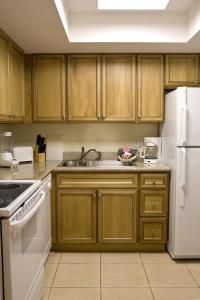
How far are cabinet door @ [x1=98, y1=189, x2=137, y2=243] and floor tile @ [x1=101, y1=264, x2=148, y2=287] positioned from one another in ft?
1.00

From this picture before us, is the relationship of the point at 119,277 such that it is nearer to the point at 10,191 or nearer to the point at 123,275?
the point at 123,275

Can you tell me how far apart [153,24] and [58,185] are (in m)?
1.89

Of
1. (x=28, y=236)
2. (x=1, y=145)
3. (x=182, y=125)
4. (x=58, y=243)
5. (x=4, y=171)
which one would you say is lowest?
(x=58, y=243)

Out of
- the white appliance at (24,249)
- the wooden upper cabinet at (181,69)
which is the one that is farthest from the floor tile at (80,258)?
the wooden upper cabinet at (181,69)

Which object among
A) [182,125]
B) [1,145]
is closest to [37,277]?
[1,145]

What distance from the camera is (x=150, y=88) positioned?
298 centimetres

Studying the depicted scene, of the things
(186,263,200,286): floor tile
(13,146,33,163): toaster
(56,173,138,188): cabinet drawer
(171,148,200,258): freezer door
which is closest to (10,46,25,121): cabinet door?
(13,146,33,163): toaster

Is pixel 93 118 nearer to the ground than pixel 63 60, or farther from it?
nearer to the ground

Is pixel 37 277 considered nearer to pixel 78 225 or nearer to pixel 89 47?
pixel 78 225

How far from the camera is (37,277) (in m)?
1.89

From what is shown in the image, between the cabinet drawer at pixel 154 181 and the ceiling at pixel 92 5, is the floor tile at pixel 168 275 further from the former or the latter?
the ceiling at pixel 92 5

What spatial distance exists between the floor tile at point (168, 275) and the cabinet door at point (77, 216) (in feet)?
2.22

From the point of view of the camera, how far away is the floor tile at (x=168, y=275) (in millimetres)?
2256

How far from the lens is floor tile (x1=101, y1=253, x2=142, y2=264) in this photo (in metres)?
2.64
